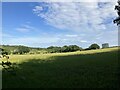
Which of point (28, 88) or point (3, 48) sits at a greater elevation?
point (3, 48)

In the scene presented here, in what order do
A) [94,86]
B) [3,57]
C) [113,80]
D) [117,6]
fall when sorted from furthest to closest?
[117,6] < [113,80] < [94,86] < [3,57]

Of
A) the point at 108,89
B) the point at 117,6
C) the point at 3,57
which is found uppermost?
the point at 117,6

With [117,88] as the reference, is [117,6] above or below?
above

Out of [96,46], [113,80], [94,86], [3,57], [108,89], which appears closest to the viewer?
[3,57]

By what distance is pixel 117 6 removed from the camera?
44406mm

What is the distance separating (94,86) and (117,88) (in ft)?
5.46

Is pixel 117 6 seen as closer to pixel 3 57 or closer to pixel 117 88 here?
pixel 117 88

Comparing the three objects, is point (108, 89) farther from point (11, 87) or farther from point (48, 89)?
point (11, 87)

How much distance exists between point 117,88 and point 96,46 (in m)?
117

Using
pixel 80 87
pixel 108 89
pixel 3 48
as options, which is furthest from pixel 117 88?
pixel 3 48

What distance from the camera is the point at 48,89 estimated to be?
57.7 feet

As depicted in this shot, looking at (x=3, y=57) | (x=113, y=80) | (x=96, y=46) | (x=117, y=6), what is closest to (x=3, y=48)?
(x=3, y=57)

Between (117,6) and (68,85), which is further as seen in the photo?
(117,6)

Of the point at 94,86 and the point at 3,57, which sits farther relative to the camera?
the point at 94,86
